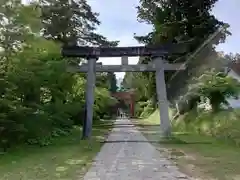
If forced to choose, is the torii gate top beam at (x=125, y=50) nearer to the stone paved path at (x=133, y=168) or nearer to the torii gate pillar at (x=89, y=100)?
the torii gate pillar at (x=89, y=100)

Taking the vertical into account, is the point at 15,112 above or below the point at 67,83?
below

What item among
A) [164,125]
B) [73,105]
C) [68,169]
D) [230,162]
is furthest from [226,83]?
[68,169]

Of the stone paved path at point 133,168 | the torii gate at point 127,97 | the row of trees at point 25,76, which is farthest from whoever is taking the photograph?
the torii gate at point 127,97

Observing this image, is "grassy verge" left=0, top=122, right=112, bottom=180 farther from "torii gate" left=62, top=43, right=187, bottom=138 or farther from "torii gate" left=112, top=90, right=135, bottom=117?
"torii gate" left=112, top=90, right=135, bottom=117

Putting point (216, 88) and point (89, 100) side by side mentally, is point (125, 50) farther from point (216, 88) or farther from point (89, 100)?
point (216, 88)

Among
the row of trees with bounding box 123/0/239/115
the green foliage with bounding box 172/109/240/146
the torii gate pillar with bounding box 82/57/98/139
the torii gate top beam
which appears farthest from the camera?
the row of trees with bounding box 123/0/239/115

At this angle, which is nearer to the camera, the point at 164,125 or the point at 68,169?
the point at 68,169

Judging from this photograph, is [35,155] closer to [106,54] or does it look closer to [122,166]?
[122,166]

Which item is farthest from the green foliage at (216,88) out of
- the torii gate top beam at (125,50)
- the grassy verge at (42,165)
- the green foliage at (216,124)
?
the grassy verge at (42,165)

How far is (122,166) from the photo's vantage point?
8.71m

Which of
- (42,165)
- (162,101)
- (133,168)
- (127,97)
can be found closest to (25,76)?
(42,165)

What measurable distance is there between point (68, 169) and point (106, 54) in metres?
10.0

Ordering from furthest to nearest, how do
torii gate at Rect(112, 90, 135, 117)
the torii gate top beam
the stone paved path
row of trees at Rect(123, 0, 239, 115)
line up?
torii gate at Rect(112, 90, 135, 117) → row of trees at Rect(123, 0, 239, 115) → the torii gate top beam → the stone paved path

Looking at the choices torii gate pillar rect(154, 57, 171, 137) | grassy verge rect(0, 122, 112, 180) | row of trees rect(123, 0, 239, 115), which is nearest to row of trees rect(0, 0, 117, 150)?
grassy verge rect(0, 122, 112, 180)
